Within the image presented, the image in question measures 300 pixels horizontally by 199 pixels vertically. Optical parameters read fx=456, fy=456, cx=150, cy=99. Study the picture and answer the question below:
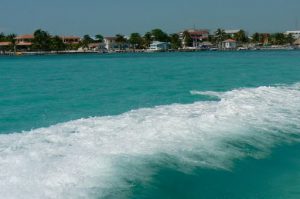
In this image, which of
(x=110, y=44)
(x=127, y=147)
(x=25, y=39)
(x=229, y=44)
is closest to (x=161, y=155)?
(x=127, y=147)

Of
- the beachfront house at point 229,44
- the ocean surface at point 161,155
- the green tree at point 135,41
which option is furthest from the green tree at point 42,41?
the ocean surface at point 161,155

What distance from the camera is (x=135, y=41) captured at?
18800cm

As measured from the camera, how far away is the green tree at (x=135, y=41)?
617 feet

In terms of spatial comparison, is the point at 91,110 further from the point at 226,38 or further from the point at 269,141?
the point at 226,38

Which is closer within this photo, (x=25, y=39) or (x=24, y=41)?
(x=24, y=41)

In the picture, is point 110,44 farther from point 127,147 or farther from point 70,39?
point 127,147

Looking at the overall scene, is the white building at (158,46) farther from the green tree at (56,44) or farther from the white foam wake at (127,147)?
the white foam wake at (127,147)

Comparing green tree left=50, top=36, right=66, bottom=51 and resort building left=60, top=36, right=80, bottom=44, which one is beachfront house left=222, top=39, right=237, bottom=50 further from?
green tree left=50, top=36, right=66, bottom=51

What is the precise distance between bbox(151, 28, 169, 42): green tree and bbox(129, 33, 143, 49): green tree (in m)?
6.87

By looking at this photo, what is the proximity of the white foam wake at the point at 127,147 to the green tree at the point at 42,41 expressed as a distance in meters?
161

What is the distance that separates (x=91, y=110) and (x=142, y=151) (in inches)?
393

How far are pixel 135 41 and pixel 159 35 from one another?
11.7 metres

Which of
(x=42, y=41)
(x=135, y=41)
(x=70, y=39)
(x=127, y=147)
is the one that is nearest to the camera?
(x=127, y=147)

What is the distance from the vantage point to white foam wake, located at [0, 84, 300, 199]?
8.50 metres
